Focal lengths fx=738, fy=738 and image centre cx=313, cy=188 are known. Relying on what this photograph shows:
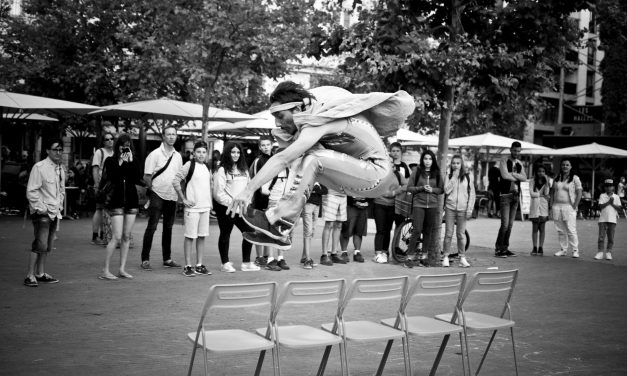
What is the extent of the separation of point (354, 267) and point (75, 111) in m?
9.83

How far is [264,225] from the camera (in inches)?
187

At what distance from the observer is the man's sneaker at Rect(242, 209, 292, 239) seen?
4.71 metres

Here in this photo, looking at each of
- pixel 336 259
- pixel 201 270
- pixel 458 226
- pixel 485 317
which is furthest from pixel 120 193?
pixel 458 226

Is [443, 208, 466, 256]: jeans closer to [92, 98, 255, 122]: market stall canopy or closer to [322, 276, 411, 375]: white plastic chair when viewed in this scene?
[92, 98, 255, 122]: market stall canopy

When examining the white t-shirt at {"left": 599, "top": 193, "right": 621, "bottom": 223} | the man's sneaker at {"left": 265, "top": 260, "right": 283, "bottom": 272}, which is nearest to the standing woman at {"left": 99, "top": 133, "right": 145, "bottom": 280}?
the man's sneaker at {"left": 265, "top": 260, "right": 283, "bottom": 272}

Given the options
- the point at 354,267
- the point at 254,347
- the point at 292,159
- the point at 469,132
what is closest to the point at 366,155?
the point at 292,159

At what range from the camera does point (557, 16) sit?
1251cm

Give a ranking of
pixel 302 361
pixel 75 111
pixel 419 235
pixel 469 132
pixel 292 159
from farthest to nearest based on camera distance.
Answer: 1. pixel 469 132
2. pixel 75 111
3. pixel 419 235
4. pixel 302 361
5. pixel 292 159

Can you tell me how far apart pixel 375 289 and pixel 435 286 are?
0.63m

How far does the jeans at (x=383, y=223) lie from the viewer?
1388 centimetres

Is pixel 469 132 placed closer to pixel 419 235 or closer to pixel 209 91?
pixel 209 91

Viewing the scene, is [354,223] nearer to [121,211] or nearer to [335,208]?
[335,208]

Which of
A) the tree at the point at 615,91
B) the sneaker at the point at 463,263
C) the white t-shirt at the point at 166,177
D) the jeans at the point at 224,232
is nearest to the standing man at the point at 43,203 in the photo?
the white t-shirt at the point at 166,177

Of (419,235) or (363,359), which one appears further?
(419,235)
